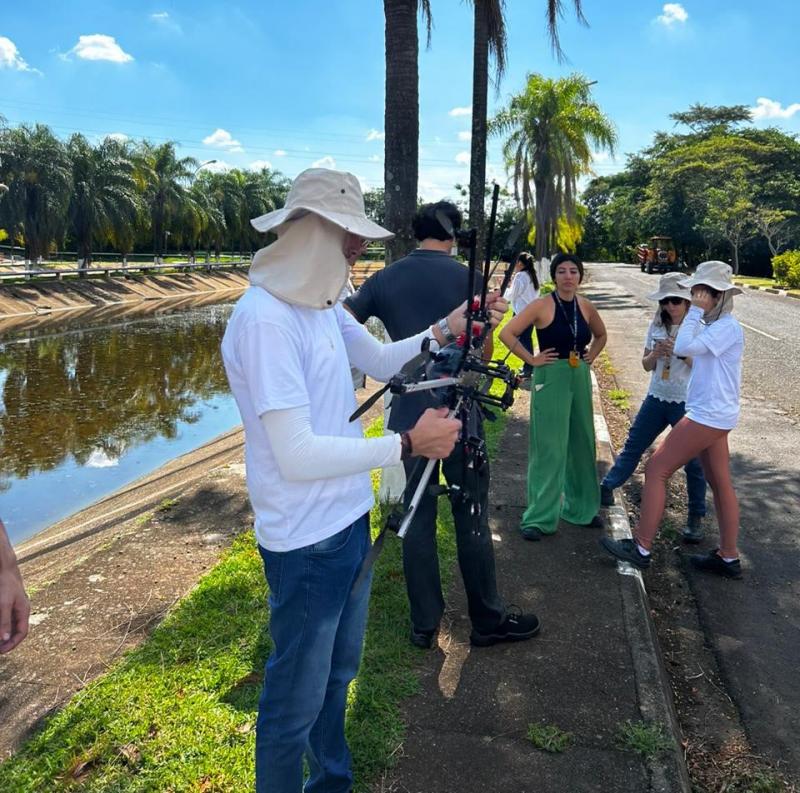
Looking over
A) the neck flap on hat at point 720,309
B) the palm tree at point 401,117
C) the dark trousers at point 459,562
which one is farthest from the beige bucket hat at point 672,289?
the dark trousers at point 459,562

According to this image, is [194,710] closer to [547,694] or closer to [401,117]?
[547,694]

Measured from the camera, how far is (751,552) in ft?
14.6

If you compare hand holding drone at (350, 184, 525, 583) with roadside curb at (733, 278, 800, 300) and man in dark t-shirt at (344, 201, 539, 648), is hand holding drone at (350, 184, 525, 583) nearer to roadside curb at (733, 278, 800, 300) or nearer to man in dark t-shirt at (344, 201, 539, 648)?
man in dark t-shirt at (344, 201, 539, 648)

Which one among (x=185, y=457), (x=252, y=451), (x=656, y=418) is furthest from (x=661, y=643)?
(x=185, y=457)

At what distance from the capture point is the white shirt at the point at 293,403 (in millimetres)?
1642

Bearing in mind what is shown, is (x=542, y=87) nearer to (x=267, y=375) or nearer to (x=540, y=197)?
(x=540, y=197)

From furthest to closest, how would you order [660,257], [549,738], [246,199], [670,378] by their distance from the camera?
1. [246,199]
2. [660,257]
3. [670,378]
4. [549,738]

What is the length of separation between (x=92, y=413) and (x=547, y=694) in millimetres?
9839

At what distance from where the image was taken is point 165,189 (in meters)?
40.8

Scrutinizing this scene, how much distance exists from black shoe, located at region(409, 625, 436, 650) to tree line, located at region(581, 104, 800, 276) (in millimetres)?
38557

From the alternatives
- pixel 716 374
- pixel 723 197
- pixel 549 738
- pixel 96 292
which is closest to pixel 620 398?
pixel 716 374

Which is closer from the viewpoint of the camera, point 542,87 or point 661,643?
point 661,643

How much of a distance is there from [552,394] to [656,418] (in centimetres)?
95

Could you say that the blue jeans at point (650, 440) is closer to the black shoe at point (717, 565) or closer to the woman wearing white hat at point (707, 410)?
the black shoe at point (717, 565)
